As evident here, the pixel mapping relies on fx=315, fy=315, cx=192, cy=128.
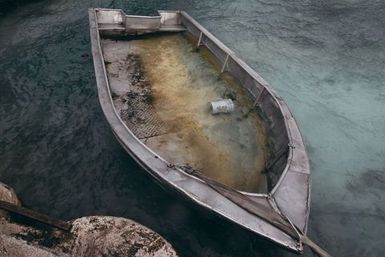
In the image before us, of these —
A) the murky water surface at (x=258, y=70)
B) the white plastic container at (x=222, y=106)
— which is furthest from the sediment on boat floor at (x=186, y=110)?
the murky water surface at (x=258, y=70)

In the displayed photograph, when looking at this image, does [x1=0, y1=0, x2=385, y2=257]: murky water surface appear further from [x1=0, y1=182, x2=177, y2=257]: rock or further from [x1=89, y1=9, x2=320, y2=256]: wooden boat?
[x1=89, y1=9, x2=320, y2=256]: wooden boat

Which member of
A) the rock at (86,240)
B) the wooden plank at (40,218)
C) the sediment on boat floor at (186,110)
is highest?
the sediment on boat floor at (186,110)

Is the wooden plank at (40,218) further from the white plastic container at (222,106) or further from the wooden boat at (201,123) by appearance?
the white plastic container at (222,106)

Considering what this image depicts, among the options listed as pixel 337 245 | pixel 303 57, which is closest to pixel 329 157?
pixel 337 245

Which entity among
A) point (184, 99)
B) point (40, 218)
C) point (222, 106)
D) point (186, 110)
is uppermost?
point (222, 106)

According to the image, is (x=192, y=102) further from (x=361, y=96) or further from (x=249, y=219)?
(x=361, y=96)

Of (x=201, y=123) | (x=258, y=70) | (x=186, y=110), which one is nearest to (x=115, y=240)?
(x=201, y=123)

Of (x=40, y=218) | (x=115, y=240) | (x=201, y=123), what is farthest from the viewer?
Answer: (x=201, y=123)

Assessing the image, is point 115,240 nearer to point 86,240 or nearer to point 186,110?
point 86,240
